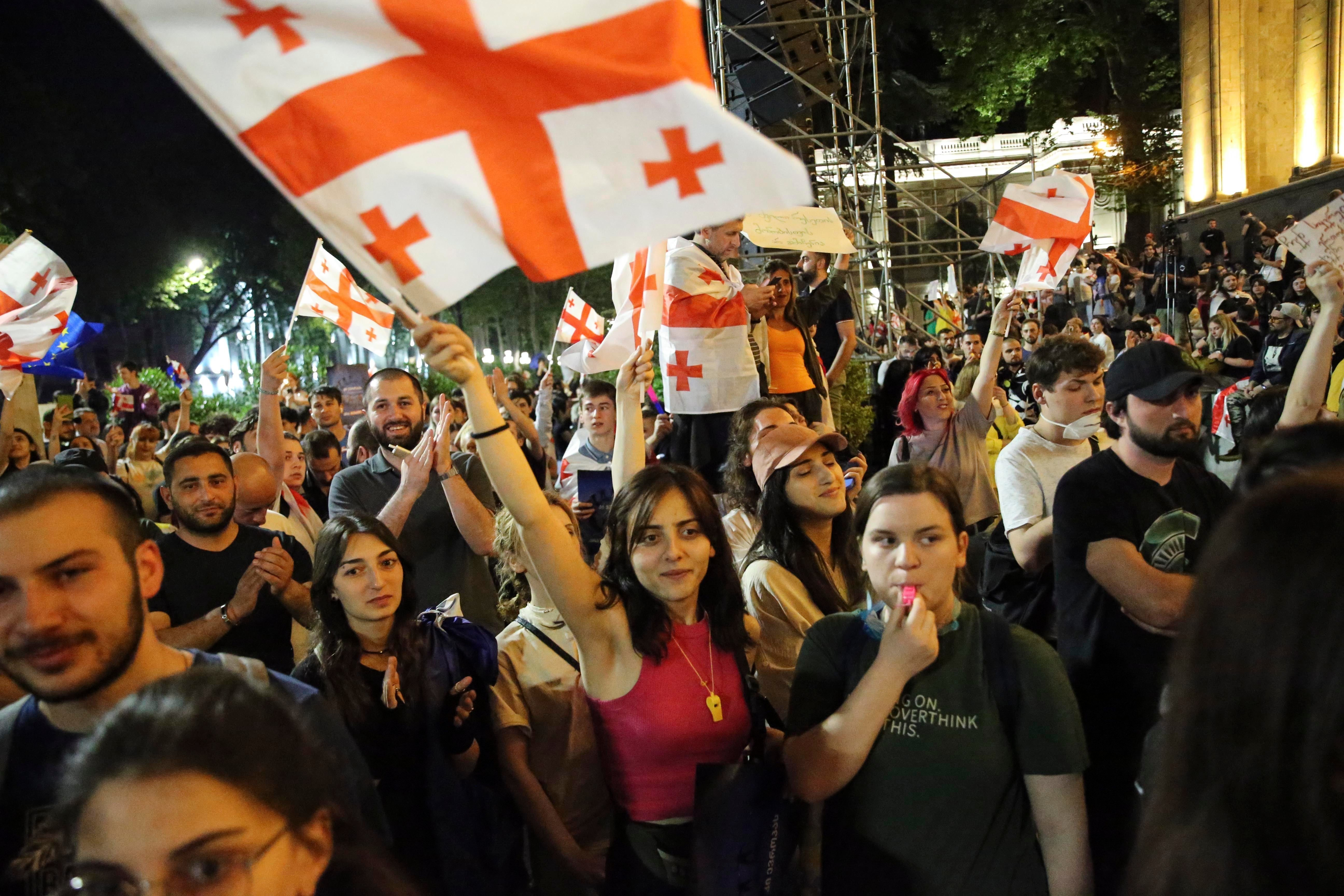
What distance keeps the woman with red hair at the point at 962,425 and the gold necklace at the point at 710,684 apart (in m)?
3.34

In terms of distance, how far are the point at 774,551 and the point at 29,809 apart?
2.34 meters

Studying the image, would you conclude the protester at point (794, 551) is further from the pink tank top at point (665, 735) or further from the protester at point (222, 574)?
the protester at point (222, 574)

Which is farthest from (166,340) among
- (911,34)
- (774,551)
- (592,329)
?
(774,551)

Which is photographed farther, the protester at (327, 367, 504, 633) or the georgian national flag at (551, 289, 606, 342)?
the georgian national flag at (551, 289, 606, 342)

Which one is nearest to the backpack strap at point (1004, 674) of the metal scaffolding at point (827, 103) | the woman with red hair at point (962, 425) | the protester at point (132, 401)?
the woman with red hair at point (962, 425)

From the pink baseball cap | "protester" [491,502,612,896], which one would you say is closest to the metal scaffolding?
the pink baseball cap

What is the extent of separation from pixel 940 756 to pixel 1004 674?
9.6 inches

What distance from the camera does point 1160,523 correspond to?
302 cm

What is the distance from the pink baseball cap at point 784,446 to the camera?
12.2 feet

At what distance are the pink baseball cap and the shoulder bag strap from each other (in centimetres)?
103

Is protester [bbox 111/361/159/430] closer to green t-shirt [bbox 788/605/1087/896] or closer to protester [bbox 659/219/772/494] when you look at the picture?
protester [bbox 659/219/772/494]

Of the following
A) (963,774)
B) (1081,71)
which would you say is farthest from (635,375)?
(1081,71)

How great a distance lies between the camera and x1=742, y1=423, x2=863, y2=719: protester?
330 centimetres

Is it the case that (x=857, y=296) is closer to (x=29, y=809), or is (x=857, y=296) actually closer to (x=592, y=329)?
(x=592, y=329)
